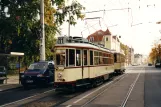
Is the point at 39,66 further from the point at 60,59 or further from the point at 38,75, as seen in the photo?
the point at 60,59

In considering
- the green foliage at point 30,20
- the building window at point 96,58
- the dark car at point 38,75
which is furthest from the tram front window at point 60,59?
the green foliage at point 30,20

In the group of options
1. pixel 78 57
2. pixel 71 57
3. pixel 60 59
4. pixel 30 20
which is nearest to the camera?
pixel 60 59

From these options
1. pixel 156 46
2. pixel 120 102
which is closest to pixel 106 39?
pixel 156 46

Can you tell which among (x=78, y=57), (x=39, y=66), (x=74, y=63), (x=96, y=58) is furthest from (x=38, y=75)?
(x=74, y=63)

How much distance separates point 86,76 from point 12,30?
1783 cm

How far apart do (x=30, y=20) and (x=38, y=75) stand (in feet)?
40.7

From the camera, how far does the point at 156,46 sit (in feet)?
286

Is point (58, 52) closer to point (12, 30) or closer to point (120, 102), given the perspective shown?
point (120, 102)

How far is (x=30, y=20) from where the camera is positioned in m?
30.9

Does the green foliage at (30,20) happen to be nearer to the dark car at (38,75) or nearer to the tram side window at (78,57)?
the dark car at (38,75)

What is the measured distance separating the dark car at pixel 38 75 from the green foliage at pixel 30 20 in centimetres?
853

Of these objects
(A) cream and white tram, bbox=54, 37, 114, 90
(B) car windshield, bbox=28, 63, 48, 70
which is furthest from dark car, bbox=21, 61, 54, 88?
(A) cream and white tram, bbox=54, 37, 114, 90

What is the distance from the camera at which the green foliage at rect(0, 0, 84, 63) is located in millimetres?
30516

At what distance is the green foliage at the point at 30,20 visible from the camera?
30.5m
